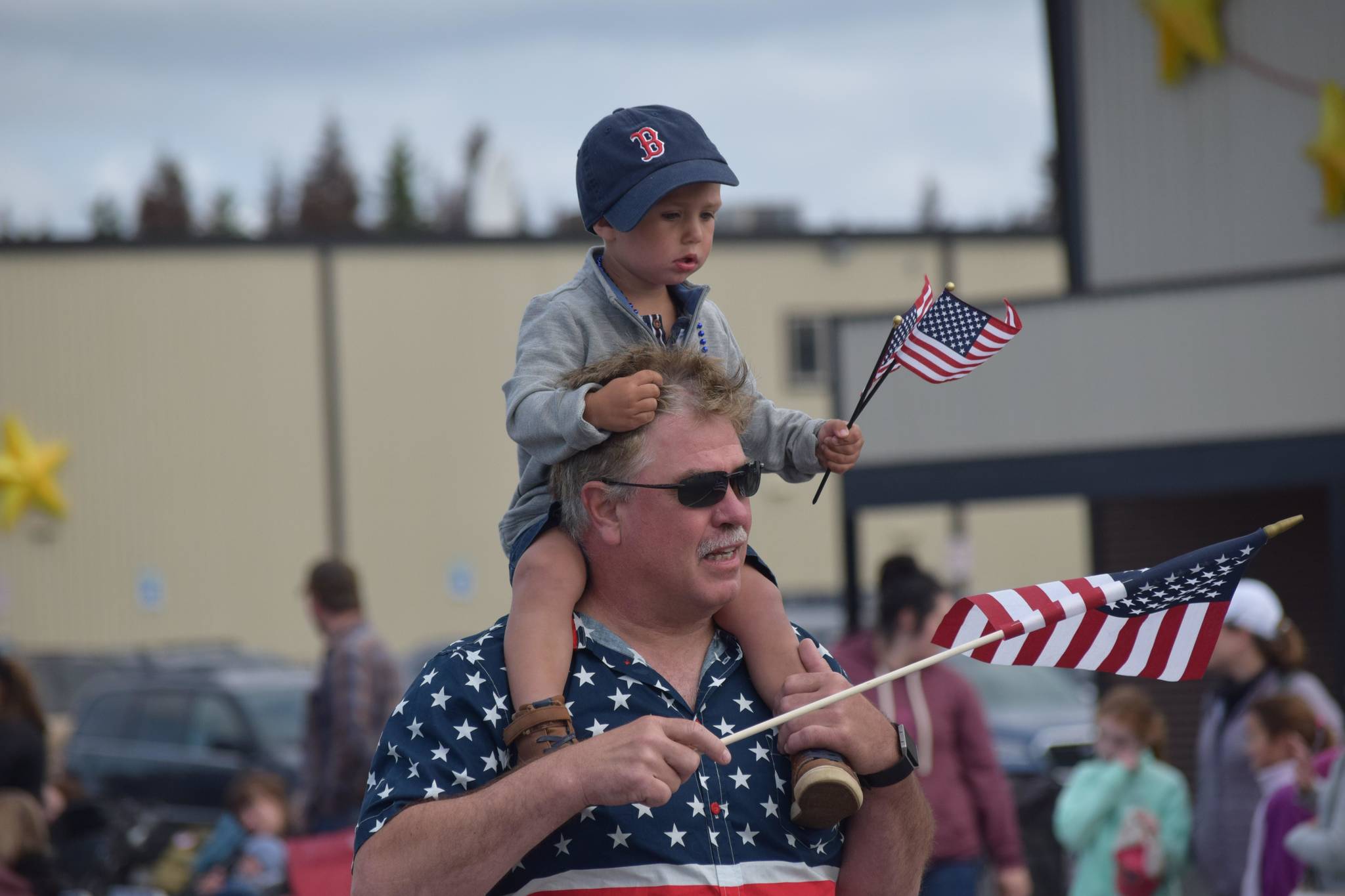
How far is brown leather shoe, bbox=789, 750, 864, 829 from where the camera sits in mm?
3064

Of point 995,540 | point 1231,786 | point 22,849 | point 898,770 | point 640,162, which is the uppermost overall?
point 640,162

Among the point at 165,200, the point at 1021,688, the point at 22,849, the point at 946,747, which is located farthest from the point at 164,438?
the point at 165,200

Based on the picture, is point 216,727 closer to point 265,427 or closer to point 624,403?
point 624,403

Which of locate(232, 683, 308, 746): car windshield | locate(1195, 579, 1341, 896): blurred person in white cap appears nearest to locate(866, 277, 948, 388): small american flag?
locate(1195, 579, 1341, 896): blurred person in white cap

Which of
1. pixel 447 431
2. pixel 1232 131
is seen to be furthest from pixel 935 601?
pixel 447 431

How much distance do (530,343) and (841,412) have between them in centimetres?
909

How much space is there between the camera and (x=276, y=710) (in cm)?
1448

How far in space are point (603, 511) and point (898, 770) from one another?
693 millimetres

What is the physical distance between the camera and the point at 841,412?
40.6ft

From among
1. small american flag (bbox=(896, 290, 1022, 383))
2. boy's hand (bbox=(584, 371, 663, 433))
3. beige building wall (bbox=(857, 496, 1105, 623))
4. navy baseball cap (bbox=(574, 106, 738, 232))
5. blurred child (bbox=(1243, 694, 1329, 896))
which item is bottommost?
beige building wall (bbox=(857, 496, 1105, 623))

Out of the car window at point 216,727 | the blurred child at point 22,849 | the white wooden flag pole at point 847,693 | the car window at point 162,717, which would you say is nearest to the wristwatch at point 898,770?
the white wooden flag pole at point 847,693

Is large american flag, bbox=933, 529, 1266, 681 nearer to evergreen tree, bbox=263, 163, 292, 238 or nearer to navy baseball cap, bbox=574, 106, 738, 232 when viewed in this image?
navy baseball cap, bbox=574, 106, 738, 232

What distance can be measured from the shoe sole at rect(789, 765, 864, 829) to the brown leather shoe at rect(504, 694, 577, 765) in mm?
399

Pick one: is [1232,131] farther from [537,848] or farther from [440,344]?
[440,344]
